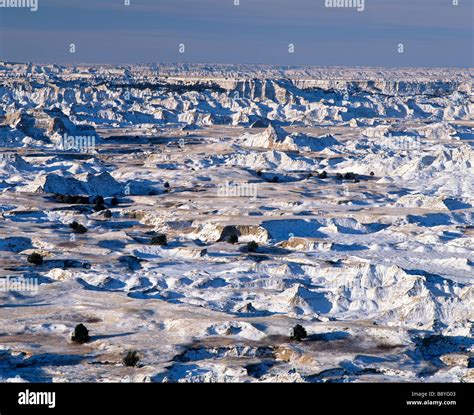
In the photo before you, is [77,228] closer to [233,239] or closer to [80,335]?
[233,239]

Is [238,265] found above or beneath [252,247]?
beneath

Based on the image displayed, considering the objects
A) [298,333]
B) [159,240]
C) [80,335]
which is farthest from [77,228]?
[298,333]

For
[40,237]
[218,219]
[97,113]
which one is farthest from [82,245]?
[97,113]

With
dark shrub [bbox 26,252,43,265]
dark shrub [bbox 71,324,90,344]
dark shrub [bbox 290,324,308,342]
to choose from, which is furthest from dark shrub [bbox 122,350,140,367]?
dark shrub [bbox 26,252,43,265]

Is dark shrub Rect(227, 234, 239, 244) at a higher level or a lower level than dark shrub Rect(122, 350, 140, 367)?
higher

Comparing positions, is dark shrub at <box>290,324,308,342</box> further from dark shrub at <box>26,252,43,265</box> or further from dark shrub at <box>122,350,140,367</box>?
dark shrub at <box>26,252,43,265</box>
